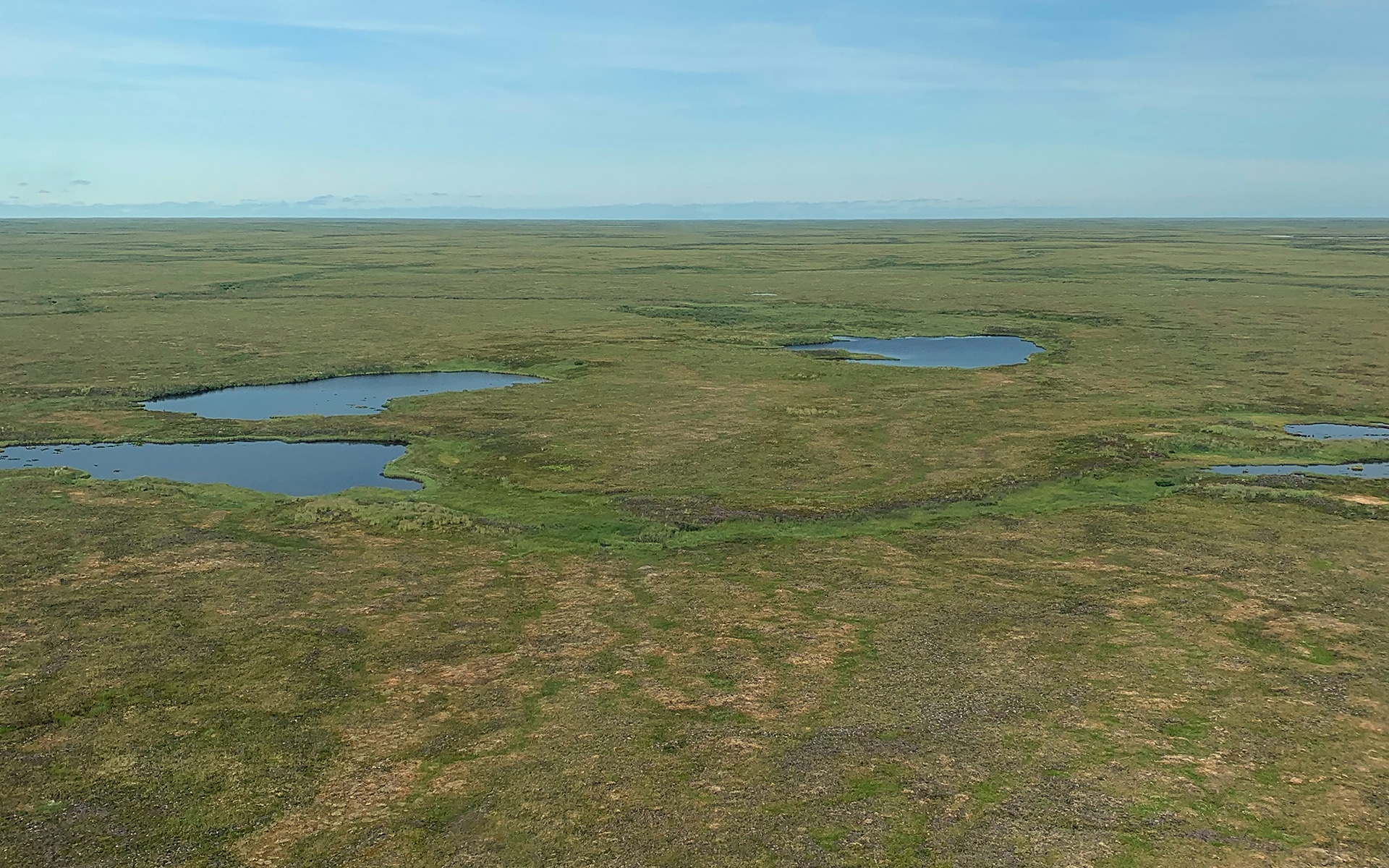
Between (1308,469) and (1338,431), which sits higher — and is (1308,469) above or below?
below

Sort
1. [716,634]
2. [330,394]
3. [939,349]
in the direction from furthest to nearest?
[939,349], [330,394], [716,634]

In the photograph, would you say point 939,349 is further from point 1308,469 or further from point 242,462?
point 242,462

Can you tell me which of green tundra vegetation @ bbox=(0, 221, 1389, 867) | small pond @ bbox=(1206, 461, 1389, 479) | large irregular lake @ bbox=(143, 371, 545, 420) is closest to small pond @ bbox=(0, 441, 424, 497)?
green tundra vegetation @ bbox=(0, 221, 1389, 867)

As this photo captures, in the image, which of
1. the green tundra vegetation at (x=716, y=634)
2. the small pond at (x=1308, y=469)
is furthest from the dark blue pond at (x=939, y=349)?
the small pond at (x=1308, y=469)

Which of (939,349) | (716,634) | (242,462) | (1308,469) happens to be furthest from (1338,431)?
(242,462)

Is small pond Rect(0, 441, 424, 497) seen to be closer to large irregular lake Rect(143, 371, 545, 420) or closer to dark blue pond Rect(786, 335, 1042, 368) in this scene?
large irregular lake Rect(143, 371, 545, 420)

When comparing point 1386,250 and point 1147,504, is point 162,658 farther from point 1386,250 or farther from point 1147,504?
point 1386,250
